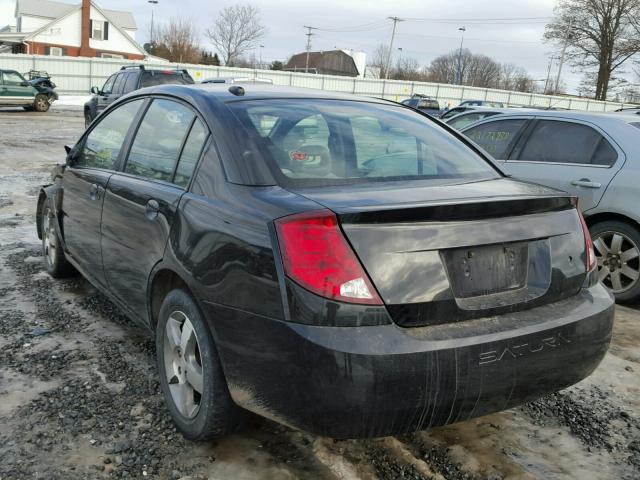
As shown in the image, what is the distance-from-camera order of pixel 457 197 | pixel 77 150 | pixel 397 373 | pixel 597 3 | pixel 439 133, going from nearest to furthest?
pixel 397 373, pixel 457 197, pixel 439 133, pixel 77 150, pixel 597 3

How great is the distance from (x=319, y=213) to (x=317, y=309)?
13.6 inches

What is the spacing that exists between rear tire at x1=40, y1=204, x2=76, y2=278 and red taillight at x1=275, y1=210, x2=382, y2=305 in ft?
10.4

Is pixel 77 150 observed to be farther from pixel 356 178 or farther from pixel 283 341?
pixel 283 341

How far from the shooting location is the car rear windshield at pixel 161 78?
16234mm

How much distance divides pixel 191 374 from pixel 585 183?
3.97 m

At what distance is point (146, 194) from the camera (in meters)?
3.20

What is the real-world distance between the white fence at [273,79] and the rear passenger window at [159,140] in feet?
90.8

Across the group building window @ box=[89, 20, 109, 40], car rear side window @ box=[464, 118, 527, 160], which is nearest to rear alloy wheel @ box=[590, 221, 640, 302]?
car rear side window @ box=[464, 118, 527, 160]

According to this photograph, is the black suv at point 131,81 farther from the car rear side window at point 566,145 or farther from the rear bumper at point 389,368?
the rear bumper at point 389,368

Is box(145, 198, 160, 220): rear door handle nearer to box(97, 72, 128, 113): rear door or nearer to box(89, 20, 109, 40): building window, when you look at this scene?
box(97, 72, 128, 113): rear door

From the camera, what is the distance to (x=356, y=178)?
277cm

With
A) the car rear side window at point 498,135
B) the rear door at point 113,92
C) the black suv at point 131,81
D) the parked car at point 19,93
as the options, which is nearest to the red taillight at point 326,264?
the car rear side window at point 498,135

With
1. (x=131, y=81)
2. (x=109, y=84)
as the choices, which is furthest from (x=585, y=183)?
(x=109, y=84)

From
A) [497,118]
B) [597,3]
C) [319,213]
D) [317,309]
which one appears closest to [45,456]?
[317,309]
